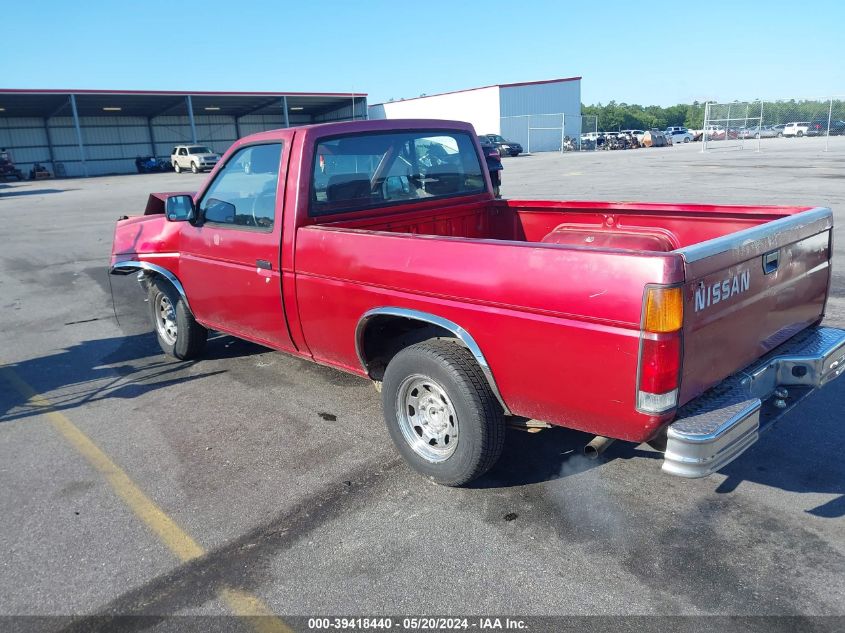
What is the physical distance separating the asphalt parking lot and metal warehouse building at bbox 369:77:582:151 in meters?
50.6

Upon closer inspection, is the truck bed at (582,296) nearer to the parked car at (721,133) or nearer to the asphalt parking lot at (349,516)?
the asphalt parking lot at (349,516)

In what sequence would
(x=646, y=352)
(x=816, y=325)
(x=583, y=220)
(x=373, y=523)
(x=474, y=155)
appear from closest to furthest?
(x=646, y=352) → (x=373, y=523) → (x=816, y=325) → (x=583, y=220) → (x=474, y=155)

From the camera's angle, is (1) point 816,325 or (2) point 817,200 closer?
(1) point 816,325

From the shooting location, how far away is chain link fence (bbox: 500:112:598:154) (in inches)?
2115

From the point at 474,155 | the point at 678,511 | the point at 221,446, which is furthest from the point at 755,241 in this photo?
the point at 221,446

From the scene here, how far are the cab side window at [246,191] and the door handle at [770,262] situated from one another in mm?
2872

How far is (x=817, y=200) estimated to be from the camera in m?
14.1

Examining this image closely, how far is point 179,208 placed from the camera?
16.2 ft

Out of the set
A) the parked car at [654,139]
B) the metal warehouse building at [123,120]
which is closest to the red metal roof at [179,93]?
the metal warehouse building at [123,120]

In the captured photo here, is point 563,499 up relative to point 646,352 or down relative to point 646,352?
down

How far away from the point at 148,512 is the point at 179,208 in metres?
2.37

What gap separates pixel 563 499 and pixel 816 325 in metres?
1.88

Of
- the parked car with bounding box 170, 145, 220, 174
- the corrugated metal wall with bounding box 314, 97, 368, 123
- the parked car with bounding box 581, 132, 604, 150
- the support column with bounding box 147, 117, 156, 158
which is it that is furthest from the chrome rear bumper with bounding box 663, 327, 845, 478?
the support column with bounding box 147, 117, 156, 158

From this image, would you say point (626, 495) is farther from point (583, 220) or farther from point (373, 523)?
point (583, 220)
